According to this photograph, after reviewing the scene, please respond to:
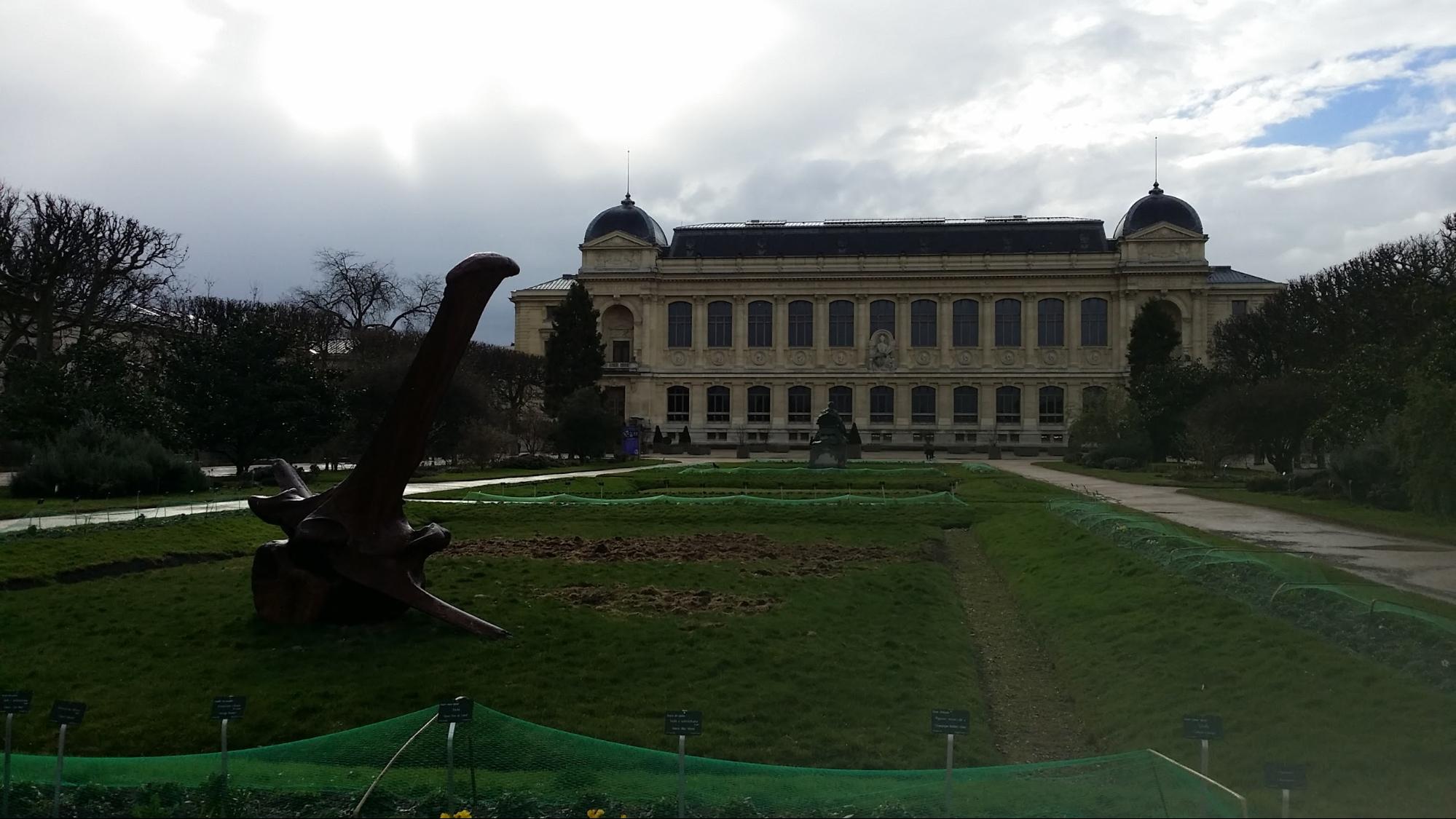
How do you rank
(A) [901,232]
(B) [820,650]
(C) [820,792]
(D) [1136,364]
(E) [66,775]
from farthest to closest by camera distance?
(A) [901,232] → (D) [1136,364] → (B) [820,650] → (E) [66,775] → (C) [820,792]

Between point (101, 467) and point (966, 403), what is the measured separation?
8185cm

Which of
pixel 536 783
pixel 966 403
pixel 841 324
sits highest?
pixel 841 324

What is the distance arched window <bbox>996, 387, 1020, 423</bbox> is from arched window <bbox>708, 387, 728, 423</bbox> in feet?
83.6

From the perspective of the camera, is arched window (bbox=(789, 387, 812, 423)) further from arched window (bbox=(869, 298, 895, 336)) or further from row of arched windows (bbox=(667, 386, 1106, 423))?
arched window (bbox=(869, 298, 895, 336))

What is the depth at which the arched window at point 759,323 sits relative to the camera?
106812mm

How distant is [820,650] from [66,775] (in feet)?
26.0

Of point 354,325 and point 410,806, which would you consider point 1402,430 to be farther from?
point 354,325

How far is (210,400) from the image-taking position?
4428 centimetres

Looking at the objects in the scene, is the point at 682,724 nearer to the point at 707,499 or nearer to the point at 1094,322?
the point at 707,499

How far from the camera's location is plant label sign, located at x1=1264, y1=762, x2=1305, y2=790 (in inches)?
260

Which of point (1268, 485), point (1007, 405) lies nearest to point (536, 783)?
point (1268, 485)

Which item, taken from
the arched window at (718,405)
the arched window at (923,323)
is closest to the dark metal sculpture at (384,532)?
the arched window at (718,405)

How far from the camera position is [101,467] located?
33.8 m

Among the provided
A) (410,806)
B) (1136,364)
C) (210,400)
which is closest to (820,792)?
(410,806)
